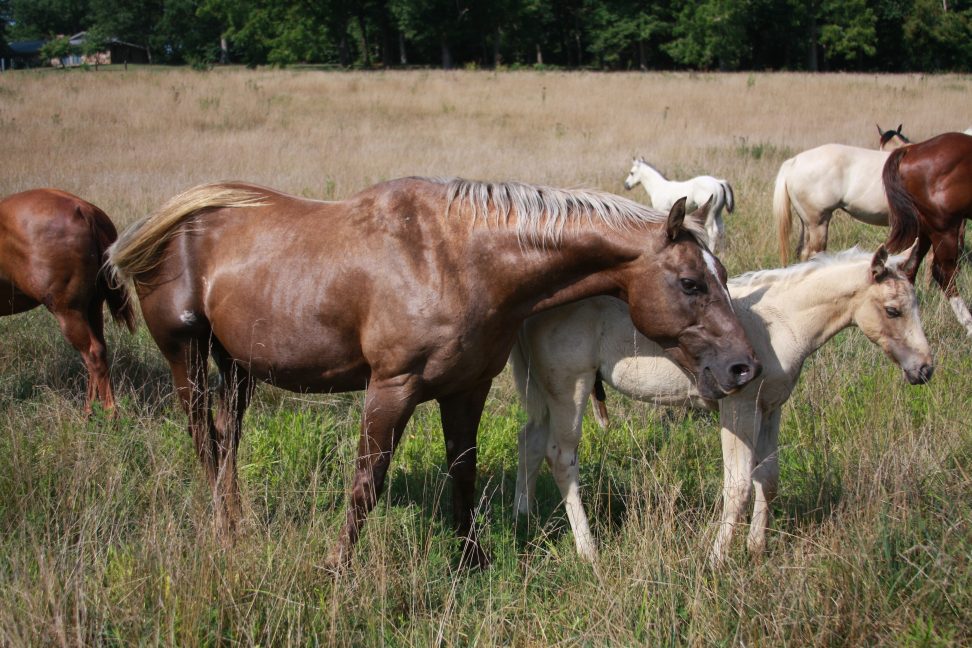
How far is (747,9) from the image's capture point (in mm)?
50875

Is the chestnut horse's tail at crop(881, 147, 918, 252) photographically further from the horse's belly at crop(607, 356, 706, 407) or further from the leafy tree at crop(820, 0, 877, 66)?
the leafy tree at crop(820, 0, 877, 66)

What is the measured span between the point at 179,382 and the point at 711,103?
77.3ft

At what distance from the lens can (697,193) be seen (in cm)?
1068

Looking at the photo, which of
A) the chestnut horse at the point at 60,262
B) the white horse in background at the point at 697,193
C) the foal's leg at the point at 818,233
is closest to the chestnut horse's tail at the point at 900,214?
the foal's leg at the point at 818,233

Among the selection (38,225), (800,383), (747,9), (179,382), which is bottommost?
(800,383)

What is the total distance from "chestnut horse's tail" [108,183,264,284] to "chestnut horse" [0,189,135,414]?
6.76 ft

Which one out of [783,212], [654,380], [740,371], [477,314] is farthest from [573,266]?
[783,212]

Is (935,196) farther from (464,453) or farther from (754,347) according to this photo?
(464,453)

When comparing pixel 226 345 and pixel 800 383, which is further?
pixel 800 383

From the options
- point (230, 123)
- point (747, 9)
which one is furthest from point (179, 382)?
point (747, 9)

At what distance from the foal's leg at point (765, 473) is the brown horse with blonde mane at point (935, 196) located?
455 cm

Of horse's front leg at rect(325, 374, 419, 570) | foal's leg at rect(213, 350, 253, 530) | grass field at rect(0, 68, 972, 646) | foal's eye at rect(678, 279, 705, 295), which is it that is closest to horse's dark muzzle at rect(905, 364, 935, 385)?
grass field at rect(0, 68, 972, 646)

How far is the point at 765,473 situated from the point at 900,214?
5.11m

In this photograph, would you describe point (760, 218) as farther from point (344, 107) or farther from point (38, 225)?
point (344, 107)
